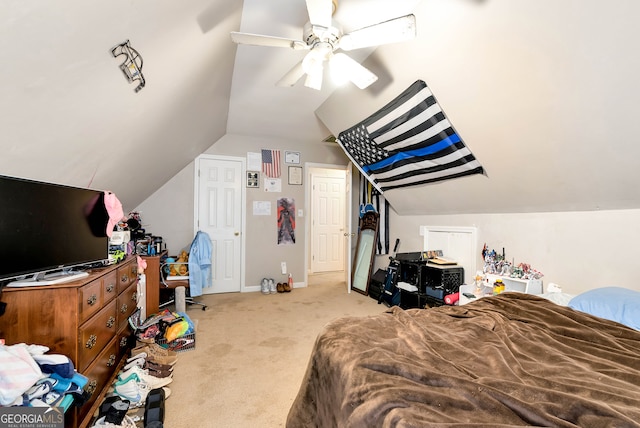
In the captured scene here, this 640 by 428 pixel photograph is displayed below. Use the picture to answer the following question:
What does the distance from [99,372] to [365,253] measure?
3.68 m

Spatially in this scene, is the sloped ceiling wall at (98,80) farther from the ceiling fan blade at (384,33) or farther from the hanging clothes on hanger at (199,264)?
the hanging clothes on hanger at (199,264)

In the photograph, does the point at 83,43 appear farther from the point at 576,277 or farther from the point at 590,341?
the point at 576,277

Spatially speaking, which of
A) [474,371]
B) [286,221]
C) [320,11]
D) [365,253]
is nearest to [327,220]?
[286,221]

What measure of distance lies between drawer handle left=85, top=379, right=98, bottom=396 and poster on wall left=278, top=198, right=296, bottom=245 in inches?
128

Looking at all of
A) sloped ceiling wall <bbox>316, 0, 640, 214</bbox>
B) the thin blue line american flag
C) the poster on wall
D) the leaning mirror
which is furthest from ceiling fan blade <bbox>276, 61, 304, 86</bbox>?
the leaning mirror

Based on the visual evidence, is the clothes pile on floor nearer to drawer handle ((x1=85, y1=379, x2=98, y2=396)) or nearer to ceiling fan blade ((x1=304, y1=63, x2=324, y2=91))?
drawer handle ((x1=85, y1=379, x2=98, y2=396))

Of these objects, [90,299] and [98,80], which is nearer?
[98,80]

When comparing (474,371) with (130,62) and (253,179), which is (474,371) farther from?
(253,179)

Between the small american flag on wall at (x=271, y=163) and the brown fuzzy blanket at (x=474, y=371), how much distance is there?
3.49 meters

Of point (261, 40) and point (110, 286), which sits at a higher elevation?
point (261, 40)

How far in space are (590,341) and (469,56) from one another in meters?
1.75

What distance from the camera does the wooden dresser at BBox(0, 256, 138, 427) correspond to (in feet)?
4.41

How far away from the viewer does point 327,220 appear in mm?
6145

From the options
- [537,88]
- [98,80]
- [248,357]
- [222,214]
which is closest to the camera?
[98,80]
